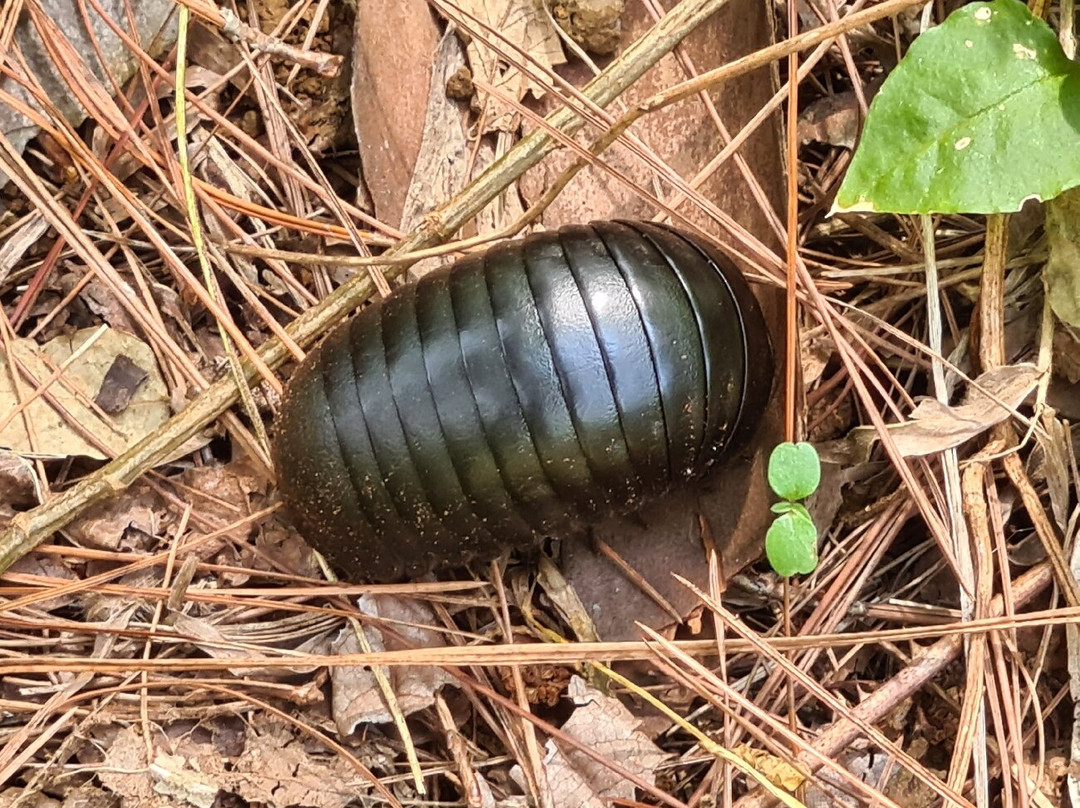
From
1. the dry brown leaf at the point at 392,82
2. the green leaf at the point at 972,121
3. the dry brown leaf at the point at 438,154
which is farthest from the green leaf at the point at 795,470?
the dry brown leaf at the point at 392,82

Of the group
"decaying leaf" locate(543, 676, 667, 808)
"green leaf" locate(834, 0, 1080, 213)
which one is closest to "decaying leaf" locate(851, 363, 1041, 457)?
"green leaf" locate(834, 0, 1080, 213)

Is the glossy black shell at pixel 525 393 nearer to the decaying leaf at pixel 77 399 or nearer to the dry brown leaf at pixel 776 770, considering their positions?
the decaying leaf at pixel 77 399

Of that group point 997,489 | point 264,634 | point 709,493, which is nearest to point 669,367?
point 709,493

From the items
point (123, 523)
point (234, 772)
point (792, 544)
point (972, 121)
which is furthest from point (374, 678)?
point (972, 121)

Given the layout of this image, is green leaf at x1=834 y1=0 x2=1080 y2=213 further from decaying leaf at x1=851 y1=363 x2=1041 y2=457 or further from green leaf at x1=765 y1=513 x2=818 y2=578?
green leaf at x1=765 y1=513 x2=818 y2=578

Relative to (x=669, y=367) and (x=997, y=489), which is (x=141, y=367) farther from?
(x=997, y=489)

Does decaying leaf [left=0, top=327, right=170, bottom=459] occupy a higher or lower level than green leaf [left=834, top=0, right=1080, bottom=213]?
lower
